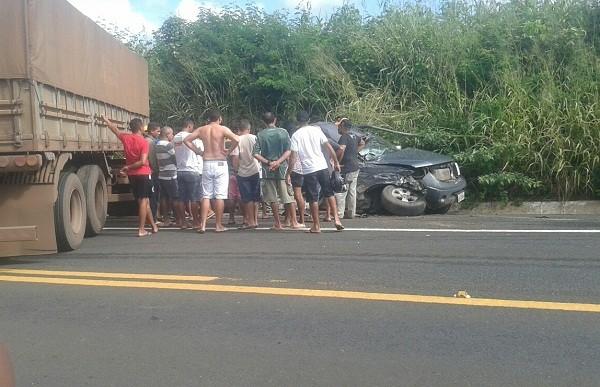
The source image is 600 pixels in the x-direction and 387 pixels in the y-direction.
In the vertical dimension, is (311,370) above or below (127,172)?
below

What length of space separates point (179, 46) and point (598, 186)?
1182 cm

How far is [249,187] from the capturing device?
10461 millimetres

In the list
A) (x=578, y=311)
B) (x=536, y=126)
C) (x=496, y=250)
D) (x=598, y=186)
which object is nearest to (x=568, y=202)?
(x=598, y=186)

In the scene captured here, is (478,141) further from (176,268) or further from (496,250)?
(176,268)

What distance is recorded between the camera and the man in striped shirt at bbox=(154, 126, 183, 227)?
1087 cm

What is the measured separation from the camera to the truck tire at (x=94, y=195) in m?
9.77

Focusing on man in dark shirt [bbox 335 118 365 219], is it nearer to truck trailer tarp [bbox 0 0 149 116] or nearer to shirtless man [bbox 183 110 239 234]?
shirtless man [bbox 183 110 239 234]

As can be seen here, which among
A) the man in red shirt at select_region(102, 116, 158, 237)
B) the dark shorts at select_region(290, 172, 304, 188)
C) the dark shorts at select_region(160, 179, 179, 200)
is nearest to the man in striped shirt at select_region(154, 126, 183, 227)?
the dark shorts at select_region(160, 179, 179, 200)

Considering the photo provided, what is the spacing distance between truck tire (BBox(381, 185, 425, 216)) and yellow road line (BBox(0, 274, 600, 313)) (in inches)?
222

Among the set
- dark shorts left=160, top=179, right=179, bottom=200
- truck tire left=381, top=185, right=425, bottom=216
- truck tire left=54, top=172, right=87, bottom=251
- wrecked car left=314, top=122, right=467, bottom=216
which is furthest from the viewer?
truck tire left=381, top=185, right=425, bottom=216

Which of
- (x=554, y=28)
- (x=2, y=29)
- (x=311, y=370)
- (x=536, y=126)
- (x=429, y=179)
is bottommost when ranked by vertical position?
(x=311, y=370)

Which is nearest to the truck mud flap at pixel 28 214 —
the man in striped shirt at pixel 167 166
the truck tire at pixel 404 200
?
the man in striped shirt at pixel 167 166

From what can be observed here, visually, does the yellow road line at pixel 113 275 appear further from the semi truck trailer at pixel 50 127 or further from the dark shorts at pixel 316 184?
the dark shorts at pixel 316 184

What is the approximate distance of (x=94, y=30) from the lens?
10.2 meters
